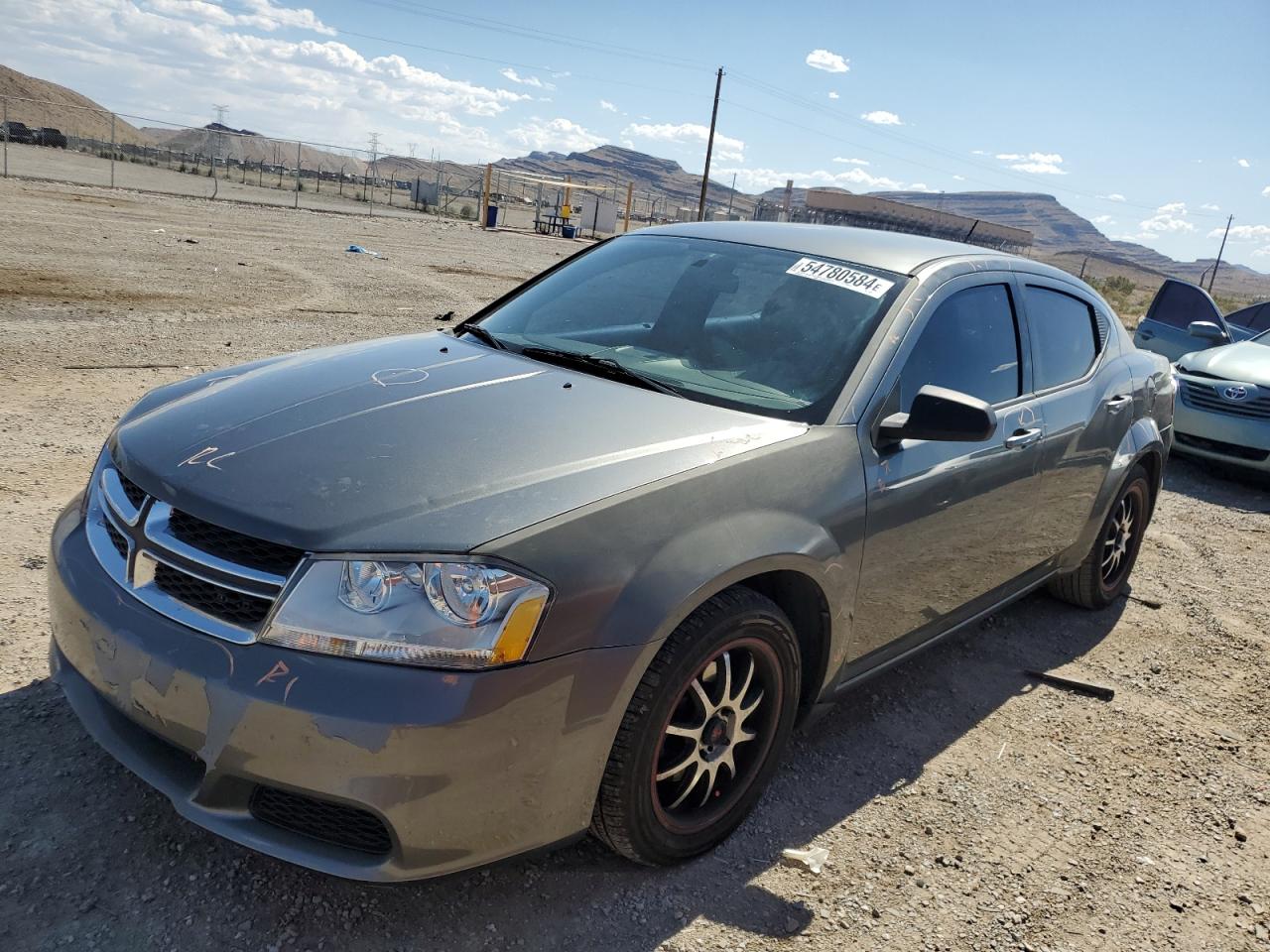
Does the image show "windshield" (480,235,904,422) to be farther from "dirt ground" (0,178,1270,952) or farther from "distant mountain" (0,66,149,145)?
"distant mountain" (0,66,149,145)

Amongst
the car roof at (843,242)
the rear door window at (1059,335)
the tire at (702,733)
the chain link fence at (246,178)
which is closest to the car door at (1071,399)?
the rear door window at (1059,335)

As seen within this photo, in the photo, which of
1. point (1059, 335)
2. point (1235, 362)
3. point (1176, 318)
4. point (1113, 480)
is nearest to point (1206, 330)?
point (1235, 362)

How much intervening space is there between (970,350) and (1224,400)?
20.0 feet

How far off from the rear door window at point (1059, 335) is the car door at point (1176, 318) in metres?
6.41

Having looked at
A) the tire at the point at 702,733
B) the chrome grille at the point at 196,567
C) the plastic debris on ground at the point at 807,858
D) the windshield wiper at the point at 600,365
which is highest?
the windshield wiper at the point at 600,365

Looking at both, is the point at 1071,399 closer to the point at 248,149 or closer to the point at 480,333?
the point at 480,333

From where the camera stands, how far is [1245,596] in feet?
18.1

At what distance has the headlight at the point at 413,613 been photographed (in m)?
2.05

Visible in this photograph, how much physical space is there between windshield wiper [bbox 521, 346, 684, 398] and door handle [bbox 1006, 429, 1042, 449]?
1.38 meters

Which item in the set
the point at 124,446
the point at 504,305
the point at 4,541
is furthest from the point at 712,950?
the point at 4,541

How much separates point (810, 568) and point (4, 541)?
3.31 metres

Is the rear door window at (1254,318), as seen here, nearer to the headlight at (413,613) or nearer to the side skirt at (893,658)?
the side skirt at (893,658)

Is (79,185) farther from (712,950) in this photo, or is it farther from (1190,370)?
(712,950)

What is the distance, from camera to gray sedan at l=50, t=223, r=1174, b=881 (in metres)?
2.06
